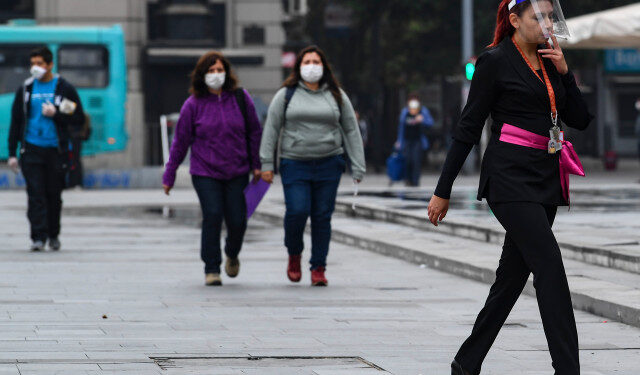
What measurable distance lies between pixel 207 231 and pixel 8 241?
15.6 ft

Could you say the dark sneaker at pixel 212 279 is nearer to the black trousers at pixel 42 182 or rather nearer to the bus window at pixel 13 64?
the black trousers at pixel 42 182

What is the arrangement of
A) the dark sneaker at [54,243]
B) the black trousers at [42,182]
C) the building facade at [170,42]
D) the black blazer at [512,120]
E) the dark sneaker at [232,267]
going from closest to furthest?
the black blazer at [512,120] < the dark sneaker at [232,267] < the black trousers at [42,182] < the dark sneaker at [54,243] < the building facade at [170,42]

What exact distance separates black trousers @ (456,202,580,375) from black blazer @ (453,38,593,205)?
7cm

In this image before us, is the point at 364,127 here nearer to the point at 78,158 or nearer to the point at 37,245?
the point at 78,158

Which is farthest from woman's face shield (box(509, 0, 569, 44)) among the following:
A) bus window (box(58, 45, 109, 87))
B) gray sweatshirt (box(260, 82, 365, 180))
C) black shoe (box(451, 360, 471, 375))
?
bus window (box(58, 45, 109, 87))

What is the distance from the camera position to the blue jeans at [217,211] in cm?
1004

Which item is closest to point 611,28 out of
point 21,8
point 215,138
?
point 215,138

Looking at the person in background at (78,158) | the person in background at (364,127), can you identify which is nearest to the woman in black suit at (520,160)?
the person in background at (78,158)

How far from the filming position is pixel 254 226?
56.0 feet

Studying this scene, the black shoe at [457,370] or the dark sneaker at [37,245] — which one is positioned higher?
the black shoe at [457,370]

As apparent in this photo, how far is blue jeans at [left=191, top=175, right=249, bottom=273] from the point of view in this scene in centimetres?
1004

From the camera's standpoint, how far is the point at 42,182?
12656 mm

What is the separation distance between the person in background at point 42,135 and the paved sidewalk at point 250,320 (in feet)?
1.78

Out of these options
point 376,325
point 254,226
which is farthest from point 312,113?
point 254,226
